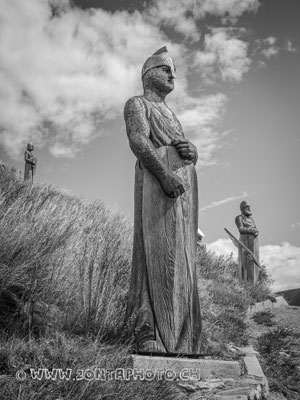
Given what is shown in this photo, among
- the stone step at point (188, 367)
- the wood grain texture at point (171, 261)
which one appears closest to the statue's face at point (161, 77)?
the wood grain texture at point (171, 261)

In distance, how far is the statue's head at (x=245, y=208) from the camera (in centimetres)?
1302

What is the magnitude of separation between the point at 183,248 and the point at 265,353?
3.18 meters

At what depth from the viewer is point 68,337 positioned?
270 centimetres

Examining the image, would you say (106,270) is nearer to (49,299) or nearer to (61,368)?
(49,299)

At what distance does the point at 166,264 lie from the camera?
9.41ft

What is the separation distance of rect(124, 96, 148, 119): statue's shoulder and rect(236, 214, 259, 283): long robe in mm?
9979

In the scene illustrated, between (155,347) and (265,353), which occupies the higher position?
(155,347)

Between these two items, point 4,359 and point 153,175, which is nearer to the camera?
point 4,359

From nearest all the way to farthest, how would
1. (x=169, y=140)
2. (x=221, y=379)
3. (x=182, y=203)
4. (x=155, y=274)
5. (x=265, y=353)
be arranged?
(x=221, y=379) < (x=155, y=274) < (x=182, y=203) < (x=169, y=140) < (x=265, y=353)

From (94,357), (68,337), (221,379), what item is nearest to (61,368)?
(94,357)

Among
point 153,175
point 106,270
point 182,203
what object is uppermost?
point 153,175

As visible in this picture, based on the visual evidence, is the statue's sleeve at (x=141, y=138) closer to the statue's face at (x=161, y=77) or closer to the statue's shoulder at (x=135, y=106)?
the statue's shoulder at (x=135, y=106)

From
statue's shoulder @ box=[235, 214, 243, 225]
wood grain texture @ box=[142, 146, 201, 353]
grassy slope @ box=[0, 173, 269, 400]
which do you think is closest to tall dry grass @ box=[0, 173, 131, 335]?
grassy slope @ box=[0, 173, 269, 400]

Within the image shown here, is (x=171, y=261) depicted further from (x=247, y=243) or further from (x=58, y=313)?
(x=247, y=243)
